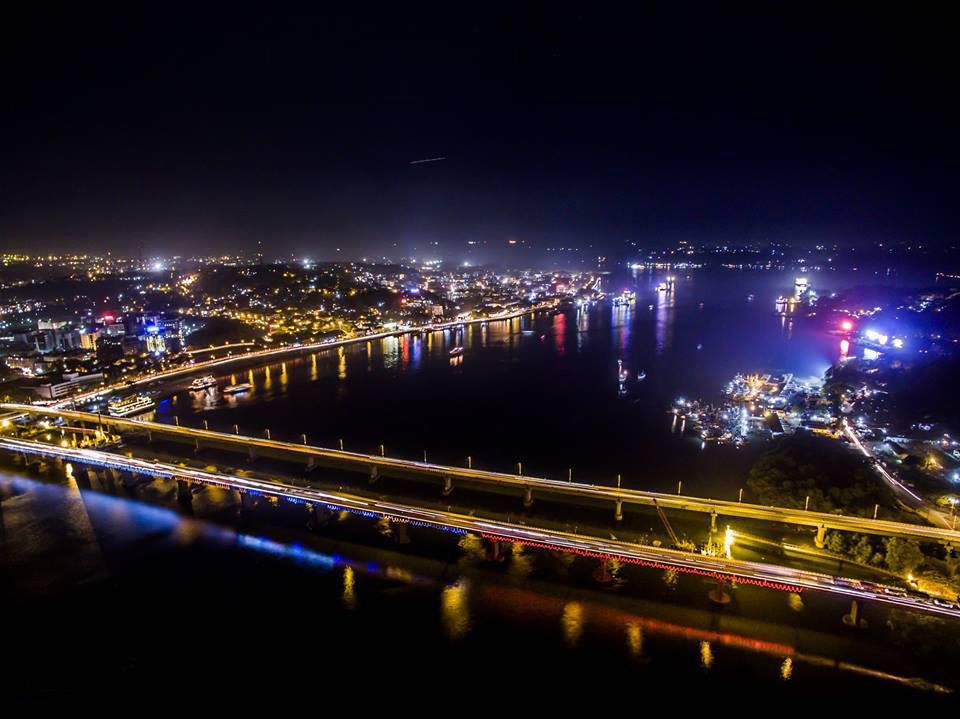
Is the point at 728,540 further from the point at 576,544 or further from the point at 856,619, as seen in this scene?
the point at 576,544

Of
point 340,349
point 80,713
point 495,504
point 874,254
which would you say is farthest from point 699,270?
point 80,713

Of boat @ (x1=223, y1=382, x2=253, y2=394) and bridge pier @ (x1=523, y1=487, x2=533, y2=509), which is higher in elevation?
bridge pier @ (x1=523, y1=487, x2=533, y2=509)

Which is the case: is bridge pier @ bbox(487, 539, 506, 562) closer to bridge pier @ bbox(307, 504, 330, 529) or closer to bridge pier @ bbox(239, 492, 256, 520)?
bridge pier @ bbox(307, 504, 330, 529)

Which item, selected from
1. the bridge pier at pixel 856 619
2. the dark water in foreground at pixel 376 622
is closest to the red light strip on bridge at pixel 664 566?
the dark water in foreground at pixel 376 622

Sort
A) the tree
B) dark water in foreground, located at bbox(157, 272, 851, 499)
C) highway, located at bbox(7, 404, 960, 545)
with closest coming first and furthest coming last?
the tree < highway, located at bbox(7, 404, 960, 545) < dark water in foreground, located at bbox(157, 272, 851, 499)

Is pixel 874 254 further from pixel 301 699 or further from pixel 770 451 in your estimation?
pixel 301 699

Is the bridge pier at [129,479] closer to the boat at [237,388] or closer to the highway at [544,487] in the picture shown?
the highway at [544,487]

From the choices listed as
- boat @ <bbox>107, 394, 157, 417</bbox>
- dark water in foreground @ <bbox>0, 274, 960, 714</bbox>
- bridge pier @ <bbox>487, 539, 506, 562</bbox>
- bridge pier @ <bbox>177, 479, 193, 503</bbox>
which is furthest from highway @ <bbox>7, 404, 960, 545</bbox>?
boat @ <bbox>107, 394, 157, 417</bbox>
